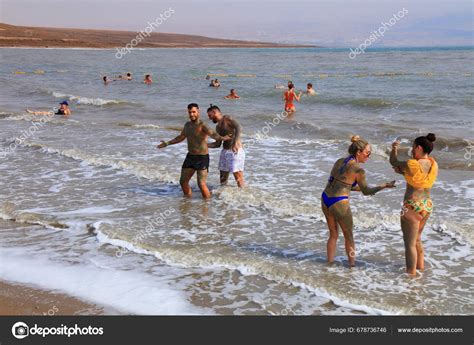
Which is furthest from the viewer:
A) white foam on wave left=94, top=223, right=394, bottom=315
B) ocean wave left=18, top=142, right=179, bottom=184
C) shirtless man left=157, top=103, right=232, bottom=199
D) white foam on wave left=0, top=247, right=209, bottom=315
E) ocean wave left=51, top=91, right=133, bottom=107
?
ocean wave left=51, top=91, right=133, bottom=107

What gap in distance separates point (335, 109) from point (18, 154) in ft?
44.9

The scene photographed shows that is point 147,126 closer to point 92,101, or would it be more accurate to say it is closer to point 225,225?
point 92,101

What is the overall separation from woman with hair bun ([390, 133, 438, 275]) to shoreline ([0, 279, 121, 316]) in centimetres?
318

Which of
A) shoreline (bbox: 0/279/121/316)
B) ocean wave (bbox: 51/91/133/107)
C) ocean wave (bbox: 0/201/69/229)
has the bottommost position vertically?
shoreline (bbox: 0/279/121/316)

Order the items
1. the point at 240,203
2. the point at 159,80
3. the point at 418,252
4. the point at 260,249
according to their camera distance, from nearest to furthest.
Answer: the point at 418,252
the point at 260,249
the point at 240,203
the point at 159,80

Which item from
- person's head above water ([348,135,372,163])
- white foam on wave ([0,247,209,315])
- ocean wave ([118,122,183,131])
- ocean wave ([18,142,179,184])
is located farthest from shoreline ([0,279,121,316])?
ocean wave ([118,122,183,131])

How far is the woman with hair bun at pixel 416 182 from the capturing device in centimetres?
612

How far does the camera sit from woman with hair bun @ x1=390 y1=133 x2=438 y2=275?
20.1ft

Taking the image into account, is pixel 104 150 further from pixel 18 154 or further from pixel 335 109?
pixel 335 109

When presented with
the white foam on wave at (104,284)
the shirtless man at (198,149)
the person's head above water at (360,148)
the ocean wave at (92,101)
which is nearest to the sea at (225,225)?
the white foam on wave at (104,284)

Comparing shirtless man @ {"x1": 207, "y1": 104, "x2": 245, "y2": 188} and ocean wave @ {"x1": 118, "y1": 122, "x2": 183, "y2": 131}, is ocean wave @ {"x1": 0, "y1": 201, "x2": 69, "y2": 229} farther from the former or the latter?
ocean wave @ {"x1": 118, "y1": 122, "x2": 183, "y2": 131}

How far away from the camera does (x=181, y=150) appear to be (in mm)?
14297

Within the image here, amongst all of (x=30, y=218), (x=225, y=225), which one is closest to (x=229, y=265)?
(x=225, y=225)
